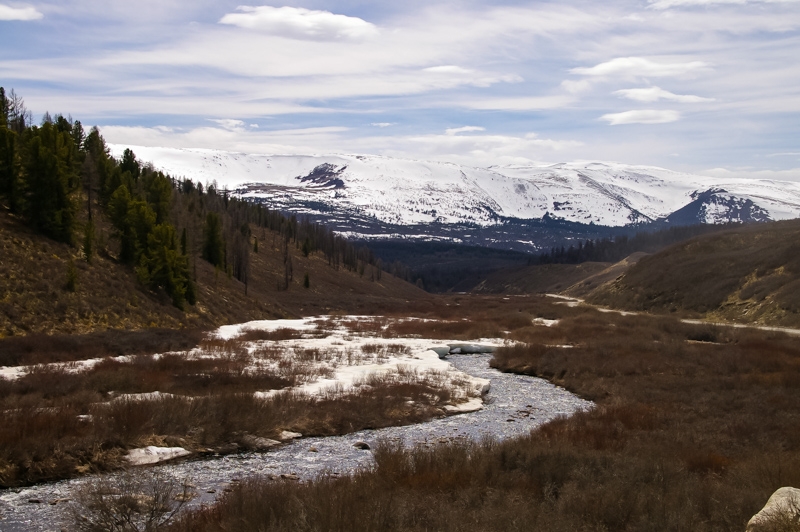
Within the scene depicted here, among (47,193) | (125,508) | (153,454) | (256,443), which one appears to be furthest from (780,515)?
(47,193)

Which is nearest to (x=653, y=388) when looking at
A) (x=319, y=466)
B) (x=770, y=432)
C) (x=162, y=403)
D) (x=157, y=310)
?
(x=770, y=432)

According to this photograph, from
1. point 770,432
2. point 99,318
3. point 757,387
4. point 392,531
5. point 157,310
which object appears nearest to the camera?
point 392,531

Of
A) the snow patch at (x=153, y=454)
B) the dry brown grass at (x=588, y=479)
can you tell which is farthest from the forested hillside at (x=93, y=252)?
the dry brown grass at (x=588, y=479)

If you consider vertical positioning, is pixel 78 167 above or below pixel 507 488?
above

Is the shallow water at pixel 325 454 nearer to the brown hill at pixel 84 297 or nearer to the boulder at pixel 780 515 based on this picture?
the boulder at pixel 780 515

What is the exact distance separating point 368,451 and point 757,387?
17.5m

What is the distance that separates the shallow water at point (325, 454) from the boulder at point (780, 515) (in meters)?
9.44

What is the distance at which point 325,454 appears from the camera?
18312 millimetres

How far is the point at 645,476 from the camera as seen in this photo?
1333cm

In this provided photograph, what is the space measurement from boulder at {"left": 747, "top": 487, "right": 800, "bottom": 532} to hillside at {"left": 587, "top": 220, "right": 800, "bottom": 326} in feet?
179

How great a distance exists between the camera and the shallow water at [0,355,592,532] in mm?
13125

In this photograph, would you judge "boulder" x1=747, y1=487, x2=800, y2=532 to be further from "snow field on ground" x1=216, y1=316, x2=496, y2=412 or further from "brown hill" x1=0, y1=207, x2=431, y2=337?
"brown hill" x1=0, y1=207, x2=431, y2=337

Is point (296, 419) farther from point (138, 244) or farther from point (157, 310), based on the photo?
point (138, 244)

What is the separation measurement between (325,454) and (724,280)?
72436 millimetres
